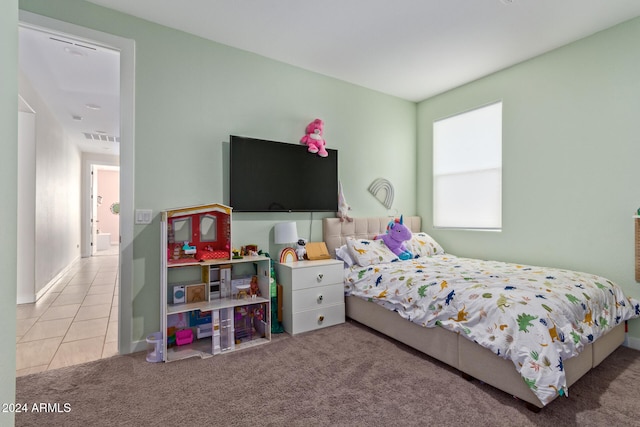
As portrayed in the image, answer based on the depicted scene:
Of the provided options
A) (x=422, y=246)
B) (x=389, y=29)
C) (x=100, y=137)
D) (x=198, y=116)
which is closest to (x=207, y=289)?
(x=198, y=116)

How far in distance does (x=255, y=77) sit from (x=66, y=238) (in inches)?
210

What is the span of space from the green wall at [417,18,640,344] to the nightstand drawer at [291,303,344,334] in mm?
1940

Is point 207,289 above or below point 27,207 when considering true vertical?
below

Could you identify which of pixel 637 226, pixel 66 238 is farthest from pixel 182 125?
pixel 66 238

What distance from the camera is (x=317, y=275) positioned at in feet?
9.74

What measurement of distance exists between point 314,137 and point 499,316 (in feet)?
7.76

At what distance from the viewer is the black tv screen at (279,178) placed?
9.80ft

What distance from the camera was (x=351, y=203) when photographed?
151 inches

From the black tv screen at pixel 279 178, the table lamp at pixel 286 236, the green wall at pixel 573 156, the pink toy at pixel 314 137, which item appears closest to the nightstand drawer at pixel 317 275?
the table lamp at pixel 286 236

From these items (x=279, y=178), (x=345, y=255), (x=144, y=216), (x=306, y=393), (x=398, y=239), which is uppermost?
(x=279, y=178)

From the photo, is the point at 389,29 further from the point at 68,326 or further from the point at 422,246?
the point at 68,326

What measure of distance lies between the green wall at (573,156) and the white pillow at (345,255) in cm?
163

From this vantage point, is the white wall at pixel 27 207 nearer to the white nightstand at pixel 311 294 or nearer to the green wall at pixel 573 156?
the white nightstand at pixel 311 294

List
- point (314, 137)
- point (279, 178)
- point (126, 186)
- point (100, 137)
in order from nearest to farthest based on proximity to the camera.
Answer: point (126, 186)
point (279, 178)
point (314, 137)
point (100, 137)
